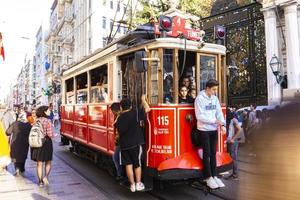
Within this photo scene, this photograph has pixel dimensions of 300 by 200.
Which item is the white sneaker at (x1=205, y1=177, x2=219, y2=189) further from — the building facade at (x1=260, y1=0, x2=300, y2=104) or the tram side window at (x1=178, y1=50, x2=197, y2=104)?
the building facade at (x1=260, y1=0, x2=300, y2=104)

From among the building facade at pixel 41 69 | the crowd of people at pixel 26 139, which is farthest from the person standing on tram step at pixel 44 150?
the building facade at pixel 41 69

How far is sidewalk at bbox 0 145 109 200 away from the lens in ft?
22.2

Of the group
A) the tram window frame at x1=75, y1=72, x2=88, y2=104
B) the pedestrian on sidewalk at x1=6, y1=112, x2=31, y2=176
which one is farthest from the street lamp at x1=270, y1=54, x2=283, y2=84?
the pedestrian on sidewalk at x1=6, y1=112, x2=31, y2=176

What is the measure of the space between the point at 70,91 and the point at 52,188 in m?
5.04

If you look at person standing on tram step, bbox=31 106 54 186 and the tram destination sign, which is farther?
person standing on tram step, bbox=31 106 54 186

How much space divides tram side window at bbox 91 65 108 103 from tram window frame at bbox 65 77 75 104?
2549mm

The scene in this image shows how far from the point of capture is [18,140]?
30.7 feet

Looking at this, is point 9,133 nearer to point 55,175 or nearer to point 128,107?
point 55,175

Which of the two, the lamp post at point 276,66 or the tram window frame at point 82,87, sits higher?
the lamp post at point 276,66

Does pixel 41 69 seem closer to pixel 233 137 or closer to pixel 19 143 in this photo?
pixel 19 143

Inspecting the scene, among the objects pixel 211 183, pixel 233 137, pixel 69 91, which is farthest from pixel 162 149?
pixel 69 91

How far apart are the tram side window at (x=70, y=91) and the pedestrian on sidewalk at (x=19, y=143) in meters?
2.26

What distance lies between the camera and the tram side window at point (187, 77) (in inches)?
261

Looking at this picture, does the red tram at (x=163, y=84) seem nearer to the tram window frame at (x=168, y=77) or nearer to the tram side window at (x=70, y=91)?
the tram window frame at (x=168, y=77)
